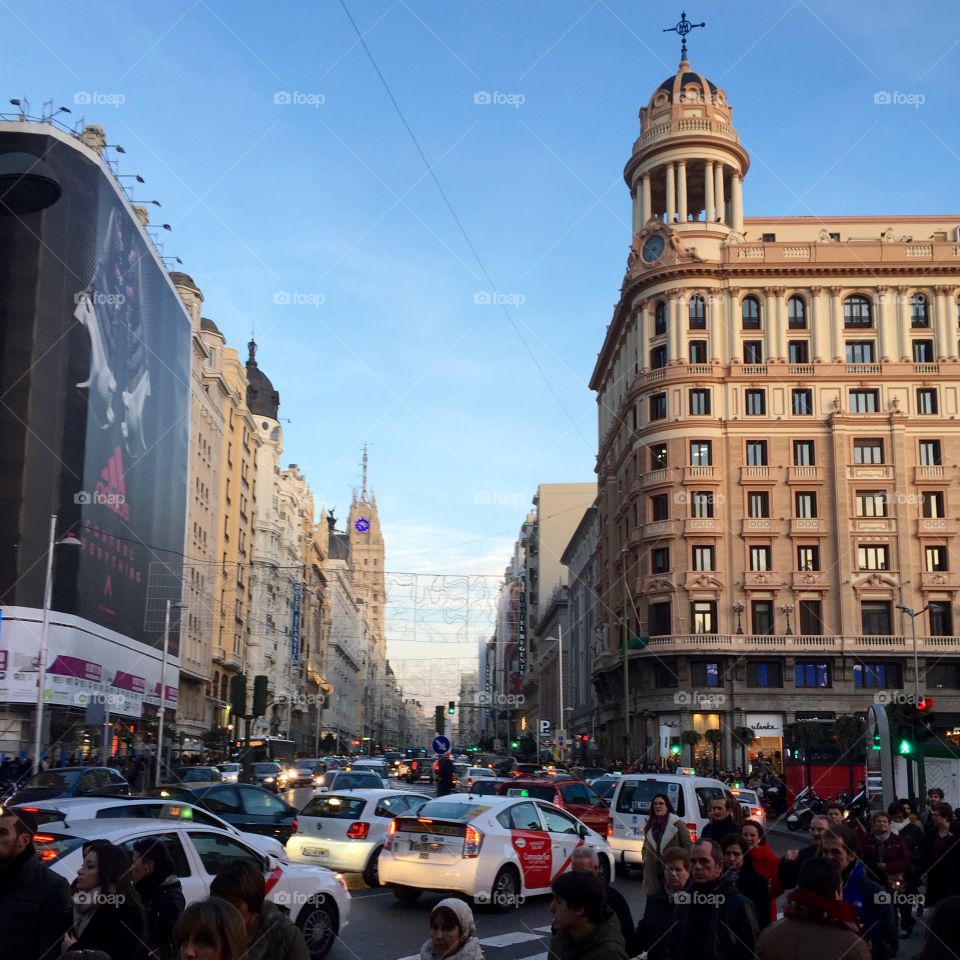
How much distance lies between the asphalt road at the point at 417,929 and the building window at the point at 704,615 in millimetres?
42626

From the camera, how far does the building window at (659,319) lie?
66.1 metres

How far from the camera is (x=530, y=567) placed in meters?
151

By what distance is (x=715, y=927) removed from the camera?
6.84 metres

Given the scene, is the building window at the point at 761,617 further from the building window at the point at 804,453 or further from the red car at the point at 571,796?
the red car at the point at 571,796

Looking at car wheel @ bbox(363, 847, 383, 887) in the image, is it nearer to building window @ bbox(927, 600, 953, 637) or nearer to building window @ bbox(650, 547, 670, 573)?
building window @ bbox(650, 547, 670, 573)

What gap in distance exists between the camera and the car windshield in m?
25.1

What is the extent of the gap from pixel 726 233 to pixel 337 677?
11428cm

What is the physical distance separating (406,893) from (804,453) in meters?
50.2

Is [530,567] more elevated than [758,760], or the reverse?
[530,567]

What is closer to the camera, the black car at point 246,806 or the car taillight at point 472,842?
the car taillight at point 472,842

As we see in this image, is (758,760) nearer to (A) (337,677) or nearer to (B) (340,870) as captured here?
(B) (340,870)

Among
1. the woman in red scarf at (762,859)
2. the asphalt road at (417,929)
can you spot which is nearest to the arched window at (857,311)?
the asphalt road at (417,929)

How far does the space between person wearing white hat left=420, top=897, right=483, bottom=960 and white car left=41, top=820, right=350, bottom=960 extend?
397 cm

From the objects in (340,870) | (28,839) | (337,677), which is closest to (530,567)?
(337,677)
